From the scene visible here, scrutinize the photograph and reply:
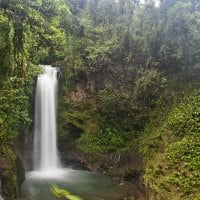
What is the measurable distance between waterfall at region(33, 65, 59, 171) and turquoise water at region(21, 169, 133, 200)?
4.67 ft

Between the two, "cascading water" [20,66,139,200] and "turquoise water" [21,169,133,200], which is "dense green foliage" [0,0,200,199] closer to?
"cascading water" [20,66,139,200]

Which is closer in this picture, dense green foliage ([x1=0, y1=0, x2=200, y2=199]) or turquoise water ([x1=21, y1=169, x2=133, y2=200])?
turquoise water ([x1=21, y1=169, x2=133, y2=200])

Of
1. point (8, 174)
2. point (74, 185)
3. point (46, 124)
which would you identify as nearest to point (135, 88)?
point (46, 124)

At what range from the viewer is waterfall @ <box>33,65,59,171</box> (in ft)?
65.8

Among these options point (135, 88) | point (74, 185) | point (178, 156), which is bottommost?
point (74, 185)

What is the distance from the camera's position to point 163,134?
1584cm

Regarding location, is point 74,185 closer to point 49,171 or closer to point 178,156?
point 49,171

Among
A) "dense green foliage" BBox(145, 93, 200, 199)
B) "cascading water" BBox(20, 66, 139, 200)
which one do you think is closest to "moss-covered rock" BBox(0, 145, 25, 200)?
"cascading water" BBox(20, 66, 139, 200)

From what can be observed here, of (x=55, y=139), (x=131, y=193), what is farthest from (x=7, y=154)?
(x=55, y=139)

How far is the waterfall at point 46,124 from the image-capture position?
20.0m

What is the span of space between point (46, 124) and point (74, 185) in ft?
20.7

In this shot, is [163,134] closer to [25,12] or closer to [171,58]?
[171,58]

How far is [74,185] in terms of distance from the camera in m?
15.5

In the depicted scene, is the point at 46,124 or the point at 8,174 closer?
the point at 8,174
